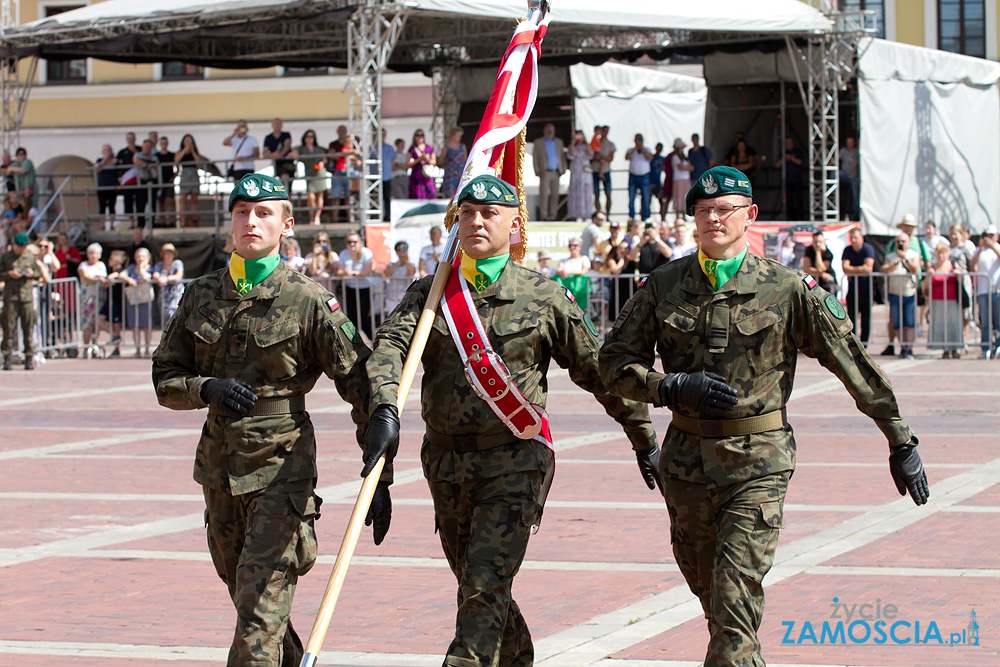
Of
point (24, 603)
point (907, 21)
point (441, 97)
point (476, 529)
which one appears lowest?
point (24, 603)

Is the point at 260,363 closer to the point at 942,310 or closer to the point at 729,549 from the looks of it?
the point at 729,549

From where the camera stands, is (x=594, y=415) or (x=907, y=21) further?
(x=907, y=21)

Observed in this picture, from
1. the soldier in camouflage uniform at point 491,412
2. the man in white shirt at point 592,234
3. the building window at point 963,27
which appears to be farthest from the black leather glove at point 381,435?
the building window at point 963,27

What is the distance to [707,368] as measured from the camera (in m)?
5.10

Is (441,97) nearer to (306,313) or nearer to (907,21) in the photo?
(907,21)

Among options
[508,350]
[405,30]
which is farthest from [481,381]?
[405,30]

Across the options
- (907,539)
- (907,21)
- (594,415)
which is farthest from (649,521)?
(907,21)

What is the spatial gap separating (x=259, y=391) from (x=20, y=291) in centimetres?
1539

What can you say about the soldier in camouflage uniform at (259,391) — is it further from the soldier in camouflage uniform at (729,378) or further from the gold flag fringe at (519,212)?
the soldier in camouflage uniform at (729,378)

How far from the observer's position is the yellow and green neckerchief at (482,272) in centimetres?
536

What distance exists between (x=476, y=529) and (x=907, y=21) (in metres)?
37.8

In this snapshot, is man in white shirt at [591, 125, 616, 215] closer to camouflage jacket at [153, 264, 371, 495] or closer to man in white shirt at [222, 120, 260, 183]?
man in white shirt at [222, 120, 260, 183]

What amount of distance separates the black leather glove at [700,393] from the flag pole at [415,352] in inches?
35.0

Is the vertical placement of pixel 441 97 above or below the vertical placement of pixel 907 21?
below
